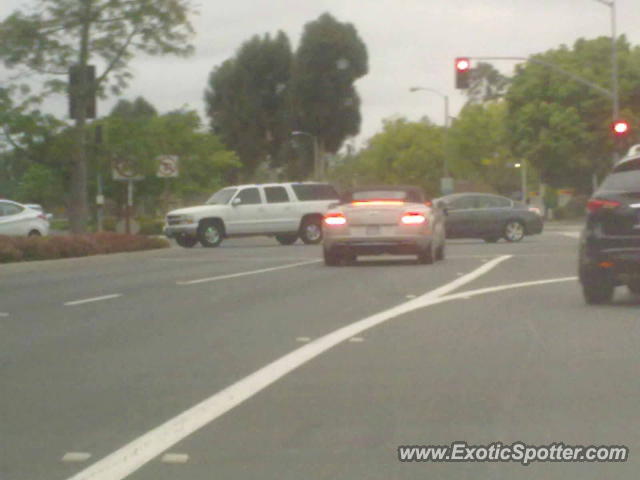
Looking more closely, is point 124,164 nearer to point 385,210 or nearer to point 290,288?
point 385,210

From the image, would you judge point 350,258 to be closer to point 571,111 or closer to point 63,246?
point 63,246

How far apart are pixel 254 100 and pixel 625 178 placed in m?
71.2

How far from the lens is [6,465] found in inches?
283

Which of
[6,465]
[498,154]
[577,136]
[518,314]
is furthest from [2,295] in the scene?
[498,154]

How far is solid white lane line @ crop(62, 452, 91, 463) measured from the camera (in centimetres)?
728

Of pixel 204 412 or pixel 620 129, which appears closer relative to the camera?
pixel 204 412

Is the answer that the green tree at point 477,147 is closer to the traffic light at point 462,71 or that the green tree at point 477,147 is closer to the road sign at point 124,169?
the traffic light at point 462,71

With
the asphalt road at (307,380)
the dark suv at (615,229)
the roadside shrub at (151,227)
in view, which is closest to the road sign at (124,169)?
the asphalt road at (307,380)

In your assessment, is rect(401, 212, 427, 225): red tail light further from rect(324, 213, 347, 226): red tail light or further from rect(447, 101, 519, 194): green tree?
rect(447, 101, 519, 194): green tree

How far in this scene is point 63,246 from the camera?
30188 millimetres

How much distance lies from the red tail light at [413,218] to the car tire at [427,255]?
481mm

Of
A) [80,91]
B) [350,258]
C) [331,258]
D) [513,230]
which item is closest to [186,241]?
[80,91]

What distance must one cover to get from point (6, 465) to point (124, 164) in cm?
2969

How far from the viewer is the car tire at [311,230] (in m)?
41.8
